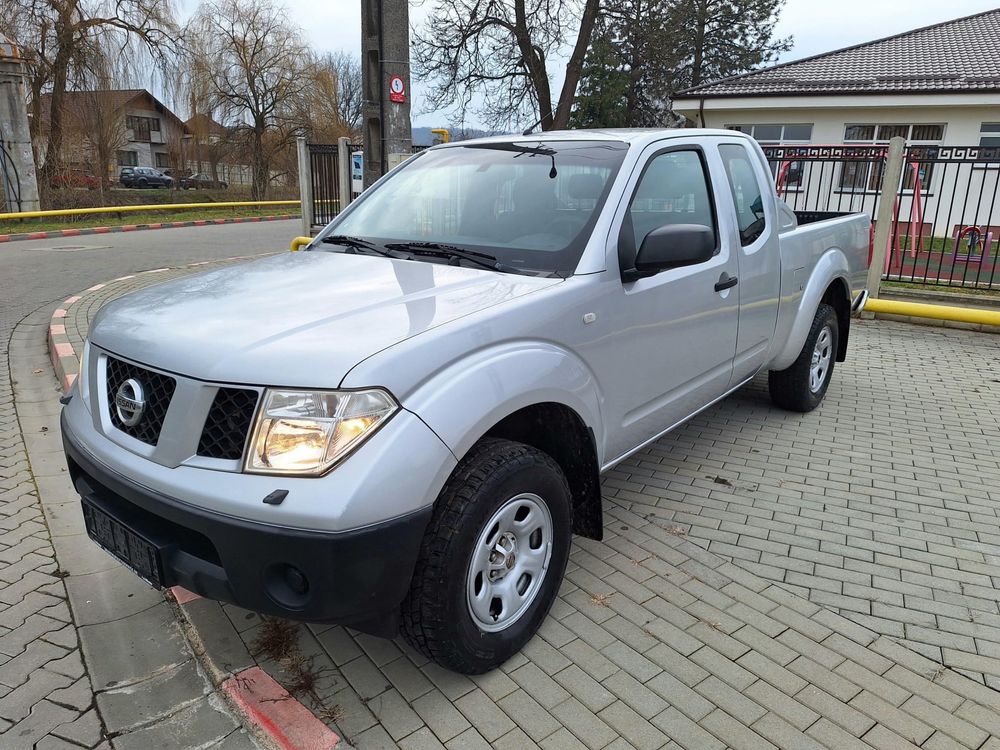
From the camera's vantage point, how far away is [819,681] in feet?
8.65

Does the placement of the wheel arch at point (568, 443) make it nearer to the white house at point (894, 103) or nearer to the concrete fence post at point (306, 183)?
the concrete fence post at point (306, 183)

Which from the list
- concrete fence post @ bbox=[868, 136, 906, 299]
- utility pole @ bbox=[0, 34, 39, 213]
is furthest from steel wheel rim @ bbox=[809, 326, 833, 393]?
utility pole @ bbox=[0, 34, 39, 213]

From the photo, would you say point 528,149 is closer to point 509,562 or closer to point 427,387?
point 427,387

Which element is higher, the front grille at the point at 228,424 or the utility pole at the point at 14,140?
the utility pole at the point at 14,140

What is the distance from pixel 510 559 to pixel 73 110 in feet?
97.5

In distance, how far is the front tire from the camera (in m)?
2.31

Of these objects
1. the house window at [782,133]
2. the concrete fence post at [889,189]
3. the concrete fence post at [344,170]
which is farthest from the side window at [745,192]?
the house window at [782,133]

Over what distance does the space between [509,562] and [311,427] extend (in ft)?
3.09

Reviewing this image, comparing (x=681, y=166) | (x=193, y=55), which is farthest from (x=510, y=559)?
(x=193, y=55)

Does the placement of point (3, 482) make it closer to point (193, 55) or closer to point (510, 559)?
point (510, 559)

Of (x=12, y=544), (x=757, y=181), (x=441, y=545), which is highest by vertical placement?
(x=757, y=181)

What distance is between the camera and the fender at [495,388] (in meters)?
2.24

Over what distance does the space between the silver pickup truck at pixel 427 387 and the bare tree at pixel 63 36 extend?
1046 inches

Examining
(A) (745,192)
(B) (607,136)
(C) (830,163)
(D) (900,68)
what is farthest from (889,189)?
(D) (900,68)
